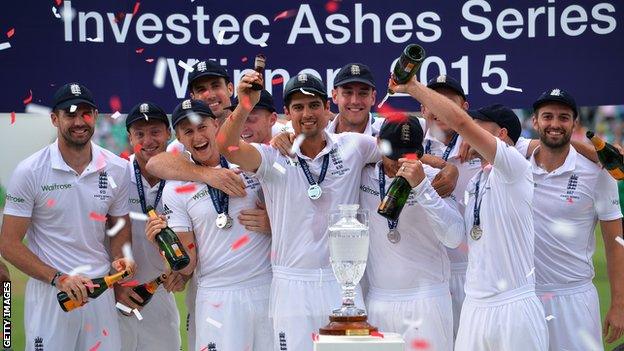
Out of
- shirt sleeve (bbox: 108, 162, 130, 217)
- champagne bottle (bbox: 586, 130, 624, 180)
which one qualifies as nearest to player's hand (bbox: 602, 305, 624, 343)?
champagne bottle (bbox: 586, 130, 624, 180)

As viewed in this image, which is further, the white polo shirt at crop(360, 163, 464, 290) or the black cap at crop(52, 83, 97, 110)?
the black cap at crop(52, 83, 97, 110)

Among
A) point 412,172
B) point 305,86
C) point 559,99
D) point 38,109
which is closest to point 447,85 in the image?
point 559,99

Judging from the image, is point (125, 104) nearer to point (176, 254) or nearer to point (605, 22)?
point (176, 254)

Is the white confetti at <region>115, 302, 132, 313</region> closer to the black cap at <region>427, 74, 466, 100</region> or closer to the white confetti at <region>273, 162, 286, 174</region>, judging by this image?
the white confetti at <region>273, 162, 286, 174</region>

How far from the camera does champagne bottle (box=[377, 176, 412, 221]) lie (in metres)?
5.76

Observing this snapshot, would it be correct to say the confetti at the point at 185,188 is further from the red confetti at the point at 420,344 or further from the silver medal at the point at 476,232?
the silver medal at the point at 476,232

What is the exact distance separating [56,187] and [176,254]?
3.26 feet

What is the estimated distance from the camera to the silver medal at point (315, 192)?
6418mm

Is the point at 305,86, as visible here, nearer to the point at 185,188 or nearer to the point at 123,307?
the point at 185,188

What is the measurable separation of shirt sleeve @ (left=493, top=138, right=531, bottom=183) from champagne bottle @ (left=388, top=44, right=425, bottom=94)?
61cm

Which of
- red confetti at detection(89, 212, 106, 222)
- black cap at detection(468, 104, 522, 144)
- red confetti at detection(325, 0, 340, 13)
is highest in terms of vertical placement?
red confetti at detection(325, 0, 340, 13)

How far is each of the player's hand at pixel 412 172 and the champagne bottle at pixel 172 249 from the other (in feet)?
4.15

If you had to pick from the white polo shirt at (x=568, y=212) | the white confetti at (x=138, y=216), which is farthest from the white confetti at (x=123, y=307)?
the white polo shirt at (x=568, y=212)

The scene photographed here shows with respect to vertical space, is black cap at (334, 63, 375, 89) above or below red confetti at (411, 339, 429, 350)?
above
